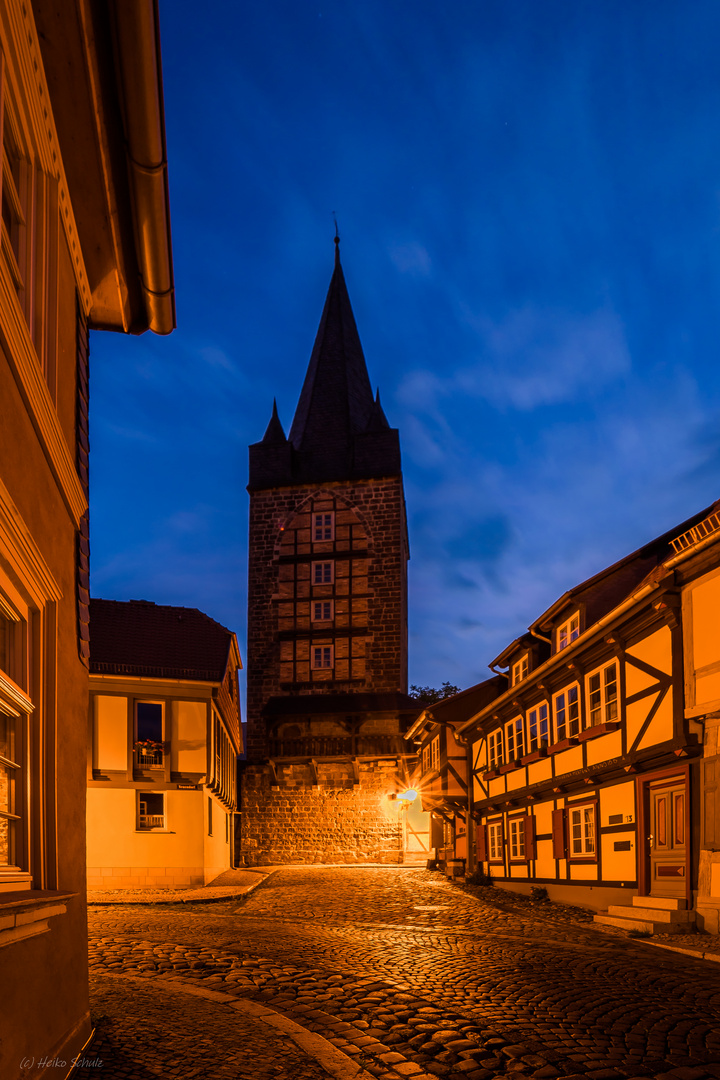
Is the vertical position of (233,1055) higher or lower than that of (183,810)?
higher

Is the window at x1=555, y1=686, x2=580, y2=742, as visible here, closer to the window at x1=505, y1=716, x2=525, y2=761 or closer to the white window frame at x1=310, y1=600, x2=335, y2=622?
the window at x1=505, y1=716, x2=525, y2=761

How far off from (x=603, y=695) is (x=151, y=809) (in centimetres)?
1126

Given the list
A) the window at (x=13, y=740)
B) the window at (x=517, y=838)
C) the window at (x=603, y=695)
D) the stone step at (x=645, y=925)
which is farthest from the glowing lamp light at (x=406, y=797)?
the window at (x=13, y=740)

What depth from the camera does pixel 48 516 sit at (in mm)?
4332

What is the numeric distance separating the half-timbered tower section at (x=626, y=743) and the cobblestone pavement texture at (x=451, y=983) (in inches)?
44.5

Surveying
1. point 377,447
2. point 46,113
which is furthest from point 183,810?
point 377,447

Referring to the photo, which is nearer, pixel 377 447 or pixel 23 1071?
pixel 23 1071

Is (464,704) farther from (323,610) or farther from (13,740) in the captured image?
(13,740)

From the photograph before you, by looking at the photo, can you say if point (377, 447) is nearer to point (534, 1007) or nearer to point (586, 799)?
point (586, 799)

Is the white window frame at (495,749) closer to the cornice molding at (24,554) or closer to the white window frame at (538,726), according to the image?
the white window frame at (538,726)

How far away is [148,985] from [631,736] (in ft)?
28.2

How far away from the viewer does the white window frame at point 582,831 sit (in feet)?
49.7

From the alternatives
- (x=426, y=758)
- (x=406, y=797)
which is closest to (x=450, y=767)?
(x=426, y=758)

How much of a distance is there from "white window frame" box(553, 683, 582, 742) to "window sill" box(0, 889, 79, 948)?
13194 mm
